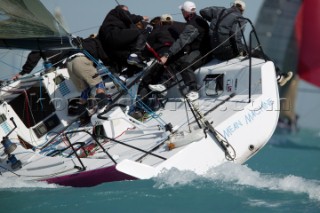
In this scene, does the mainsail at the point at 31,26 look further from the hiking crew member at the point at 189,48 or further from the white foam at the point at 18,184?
the white foam at the point at 18,184

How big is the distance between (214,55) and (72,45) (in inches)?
79.4

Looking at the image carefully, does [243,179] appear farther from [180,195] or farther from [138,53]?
[138,53]

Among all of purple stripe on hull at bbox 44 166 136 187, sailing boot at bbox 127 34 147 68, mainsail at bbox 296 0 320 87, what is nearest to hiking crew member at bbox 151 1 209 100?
sailing boot at bbox 127 34 147 68

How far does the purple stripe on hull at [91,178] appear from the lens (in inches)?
339

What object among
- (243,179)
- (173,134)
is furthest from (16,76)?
(243,179)

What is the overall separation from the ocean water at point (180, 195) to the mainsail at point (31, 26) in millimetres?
1765

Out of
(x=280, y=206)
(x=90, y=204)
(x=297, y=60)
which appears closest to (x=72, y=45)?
(x=90, y=204)

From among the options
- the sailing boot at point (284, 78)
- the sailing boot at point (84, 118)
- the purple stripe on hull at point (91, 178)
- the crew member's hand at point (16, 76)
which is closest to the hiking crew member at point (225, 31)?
the sailing boot at point (284, 78)

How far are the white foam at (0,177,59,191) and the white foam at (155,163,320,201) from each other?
1.30 m

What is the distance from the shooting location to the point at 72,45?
9906 mm

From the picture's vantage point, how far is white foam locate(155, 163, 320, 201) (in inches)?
339

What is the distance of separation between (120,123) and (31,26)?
1.55m

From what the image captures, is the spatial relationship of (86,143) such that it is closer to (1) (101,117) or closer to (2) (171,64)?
(1) (101,117)

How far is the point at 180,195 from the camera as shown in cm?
834
